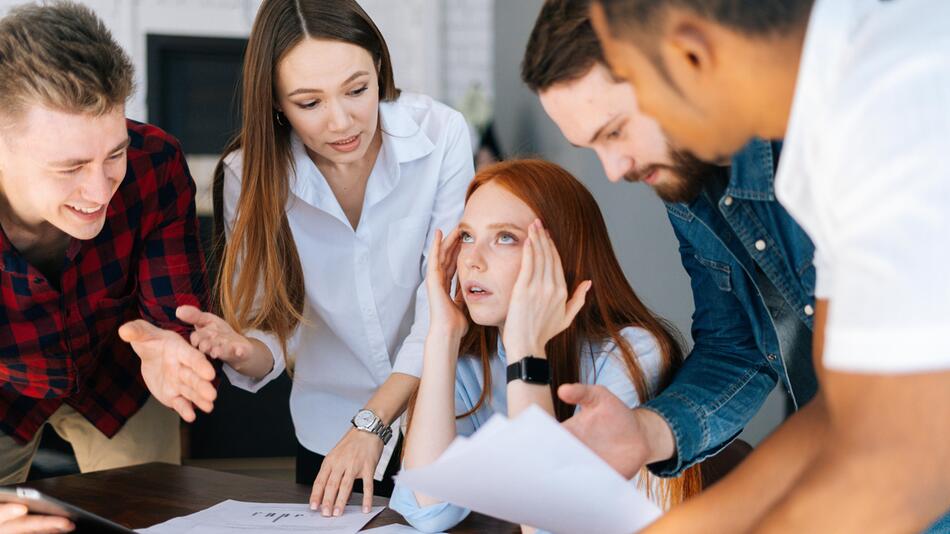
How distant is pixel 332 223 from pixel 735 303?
0.92m

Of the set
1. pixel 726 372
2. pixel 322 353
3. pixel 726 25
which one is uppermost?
pixel 726 25

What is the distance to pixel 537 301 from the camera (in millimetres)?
1535

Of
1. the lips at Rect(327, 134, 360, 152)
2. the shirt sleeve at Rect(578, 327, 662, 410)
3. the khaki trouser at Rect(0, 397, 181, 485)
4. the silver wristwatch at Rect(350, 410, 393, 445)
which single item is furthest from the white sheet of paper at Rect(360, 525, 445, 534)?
the khaki trouser at Rect(0, 397, 181, 485)

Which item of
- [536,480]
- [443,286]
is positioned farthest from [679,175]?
[443,286]

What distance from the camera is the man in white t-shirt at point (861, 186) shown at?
604 millimetres

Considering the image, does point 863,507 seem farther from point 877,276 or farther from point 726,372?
point 726,372

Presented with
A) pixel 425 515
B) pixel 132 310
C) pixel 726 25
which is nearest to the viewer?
pixel 726 25

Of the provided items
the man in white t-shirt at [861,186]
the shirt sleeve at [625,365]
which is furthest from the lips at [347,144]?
the man in white t-shirt at [861,186]

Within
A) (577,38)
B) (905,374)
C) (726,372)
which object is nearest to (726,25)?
(905,374)

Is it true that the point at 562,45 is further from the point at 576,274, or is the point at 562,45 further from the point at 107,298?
the point at 107,298

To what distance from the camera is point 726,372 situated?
1.40 metres

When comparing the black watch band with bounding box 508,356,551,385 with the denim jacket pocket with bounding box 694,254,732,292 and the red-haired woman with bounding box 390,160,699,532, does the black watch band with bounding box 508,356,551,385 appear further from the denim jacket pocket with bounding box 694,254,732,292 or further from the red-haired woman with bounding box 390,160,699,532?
the denim jacket pocket with bounding box 694,254,732,292

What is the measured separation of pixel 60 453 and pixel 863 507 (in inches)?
76.1

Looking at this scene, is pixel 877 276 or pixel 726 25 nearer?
pixel 877 276
